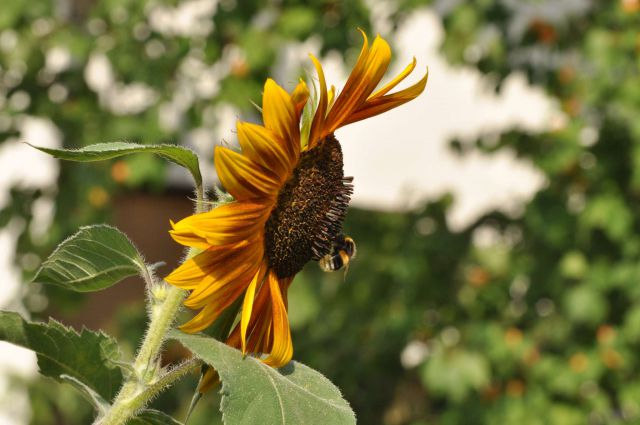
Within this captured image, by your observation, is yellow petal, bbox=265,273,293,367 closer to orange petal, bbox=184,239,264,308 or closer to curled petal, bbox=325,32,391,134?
orange petal, bbox=184,239,264,308

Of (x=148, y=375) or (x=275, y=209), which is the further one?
(x=275, y=209)

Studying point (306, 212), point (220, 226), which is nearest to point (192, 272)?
point (220, 226)

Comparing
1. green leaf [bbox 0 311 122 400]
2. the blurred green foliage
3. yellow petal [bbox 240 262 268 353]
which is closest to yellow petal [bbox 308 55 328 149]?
yellow petal [bbox 240 262 268 353]

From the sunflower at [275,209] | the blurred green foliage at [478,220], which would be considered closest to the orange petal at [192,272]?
the sunflower at [275,209]

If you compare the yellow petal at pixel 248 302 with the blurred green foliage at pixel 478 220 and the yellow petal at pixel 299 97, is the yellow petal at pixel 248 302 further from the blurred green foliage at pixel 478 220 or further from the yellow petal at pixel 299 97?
the blurred green foliage at pixel 478 220

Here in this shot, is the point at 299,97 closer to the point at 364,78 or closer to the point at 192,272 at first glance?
the point at 364,78

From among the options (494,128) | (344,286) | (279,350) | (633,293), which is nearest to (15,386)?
(344,286)

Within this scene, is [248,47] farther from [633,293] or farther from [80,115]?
[633,293]
